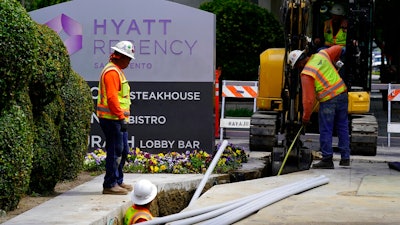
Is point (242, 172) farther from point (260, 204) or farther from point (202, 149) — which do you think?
point (260, 204)

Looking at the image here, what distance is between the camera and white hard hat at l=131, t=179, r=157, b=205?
33.3 feet

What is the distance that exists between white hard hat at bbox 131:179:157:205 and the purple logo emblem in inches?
260

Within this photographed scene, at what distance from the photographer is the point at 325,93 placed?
1560 centimetres

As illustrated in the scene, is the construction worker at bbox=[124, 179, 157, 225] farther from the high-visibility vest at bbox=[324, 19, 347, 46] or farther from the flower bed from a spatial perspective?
the high-visibility vest at bbox=[324, 19, 347, 46]

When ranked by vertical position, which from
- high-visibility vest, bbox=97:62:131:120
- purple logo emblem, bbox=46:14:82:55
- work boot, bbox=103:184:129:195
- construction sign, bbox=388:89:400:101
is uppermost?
purple logo emblem, bbox=46:14:82:55

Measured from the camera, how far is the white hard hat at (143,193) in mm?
10164

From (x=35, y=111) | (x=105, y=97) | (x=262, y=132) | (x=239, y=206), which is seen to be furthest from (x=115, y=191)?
(x=262, y=132)

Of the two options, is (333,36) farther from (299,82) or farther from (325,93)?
(325,93)

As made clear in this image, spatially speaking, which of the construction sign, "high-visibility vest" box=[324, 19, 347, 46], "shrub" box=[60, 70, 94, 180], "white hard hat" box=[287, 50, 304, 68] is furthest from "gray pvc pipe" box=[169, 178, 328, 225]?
the construction sign

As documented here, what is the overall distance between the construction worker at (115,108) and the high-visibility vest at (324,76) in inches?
163

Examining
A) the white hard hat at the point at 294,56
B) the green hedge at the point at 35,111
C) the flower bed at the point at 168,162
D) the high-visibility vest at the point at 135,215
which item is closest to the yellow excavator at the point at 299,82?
the white hard hat at the point at 294,56

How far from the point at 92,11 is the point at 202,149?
283 cm

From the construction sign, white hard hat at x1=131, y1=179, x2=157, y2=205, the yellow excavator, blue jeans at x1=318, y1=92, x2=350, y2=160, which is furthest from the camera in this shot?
the construction sign

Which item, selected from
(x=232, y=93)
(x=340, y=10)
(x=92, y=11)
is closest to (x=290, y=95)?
(x=92, y=11)
